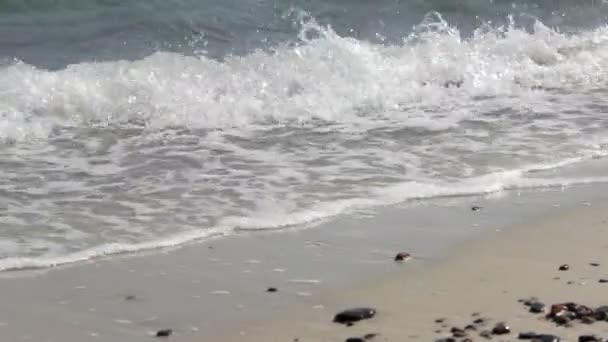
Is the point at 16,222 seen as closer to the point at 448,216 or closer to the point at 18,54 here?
the point at 448,216

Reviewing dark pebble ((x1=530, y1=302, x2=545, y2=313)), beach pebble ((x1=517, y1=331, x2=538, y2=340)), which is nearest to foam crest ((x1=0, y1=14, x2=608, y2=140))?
dark pebble ((x1=530, y1=302, x2=545, y2=313))

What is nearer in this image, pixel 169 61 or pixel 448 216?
pixel 448 216

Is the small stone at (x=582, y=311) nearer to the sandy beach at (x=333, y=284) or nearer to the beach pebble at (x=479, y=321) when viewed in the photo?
the sandy beach at (x=333, y=284)

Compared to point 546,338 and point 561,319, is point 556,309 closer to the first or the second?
point 561,319

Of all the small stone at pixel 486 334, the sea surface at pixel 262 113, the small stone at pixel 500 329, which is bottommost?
the small stone at pixel 486 334

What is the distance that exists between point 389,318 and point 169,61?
6150 millimetres

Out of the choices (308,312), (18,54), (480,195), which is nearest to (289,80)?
(18,54)

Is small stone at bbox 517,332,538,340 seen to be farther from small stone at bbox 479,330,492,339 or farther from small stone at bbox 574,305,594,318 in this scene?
small stone at bbox 574,305,594,318

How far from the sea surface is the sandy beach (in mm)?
316

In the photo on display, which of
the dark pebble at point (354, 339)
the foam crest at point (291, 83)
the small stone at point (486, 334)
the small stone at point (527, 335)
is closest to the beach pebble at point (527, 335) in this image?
the small stone at point (527, 335)

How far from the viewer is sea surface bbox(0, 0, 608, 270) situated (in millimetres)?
5988

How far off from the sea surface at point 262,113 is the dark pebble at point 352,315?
1.34 m

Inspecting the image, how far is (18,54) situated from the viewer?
10.8 meters

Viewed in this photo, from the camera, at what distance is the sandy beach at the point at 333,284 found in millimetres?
4195
